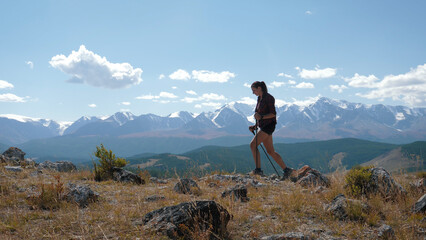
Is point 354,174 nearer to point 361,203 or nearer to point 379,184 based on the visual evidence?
point 379,184

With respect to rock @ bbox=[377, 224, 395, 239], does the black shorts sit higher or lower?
higher

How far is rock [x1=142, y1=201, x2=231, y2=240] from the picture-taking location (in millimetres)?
3820

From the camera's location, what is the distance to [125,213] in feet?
16.2

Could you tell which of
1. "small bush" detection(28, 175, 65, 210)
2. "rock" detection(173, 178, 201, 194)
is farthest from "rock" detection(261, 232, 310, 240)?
"small bush" detection(28, 175, 65, 210)

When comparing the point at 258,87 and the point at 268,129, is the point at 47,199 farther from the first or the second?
the point at 258,87

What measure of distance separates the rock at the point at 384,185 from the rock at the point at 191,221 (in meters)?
3.77

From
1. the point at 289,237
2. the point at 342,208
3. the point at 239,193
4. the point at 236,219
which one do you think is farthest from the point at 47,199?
the point at 342,208

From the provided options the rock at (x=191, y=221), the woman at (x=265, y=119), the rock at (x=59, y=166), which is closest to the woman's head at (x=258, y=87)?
the woman at (x=265, y=119)

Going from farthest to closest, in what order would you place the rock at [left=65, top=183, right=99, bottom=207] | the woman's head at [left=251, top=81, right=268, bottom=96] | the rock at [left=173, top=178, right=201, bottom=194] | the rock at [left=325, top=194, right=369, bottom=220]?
the woman's head at [left=251, top=81, right=268, bottom=96], the rock at [left=173, top=178, right=201, bottom=194], the rock at [left=65, top=183, right=99, bottom=207], the rock at [left=325, top=194, right=369, bottom=220]

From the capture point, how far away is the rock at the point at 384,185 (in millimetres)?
5715

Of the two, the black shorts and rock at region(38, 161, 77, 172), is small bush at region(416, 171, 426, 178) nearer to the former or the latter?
the black shorts

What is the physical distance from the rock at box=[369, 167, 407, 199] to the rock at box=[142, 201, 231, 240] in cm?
377

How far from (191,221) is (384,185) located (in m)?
4.69

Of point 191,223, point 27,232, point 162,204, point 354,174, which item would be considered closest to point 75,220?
point 27,232
